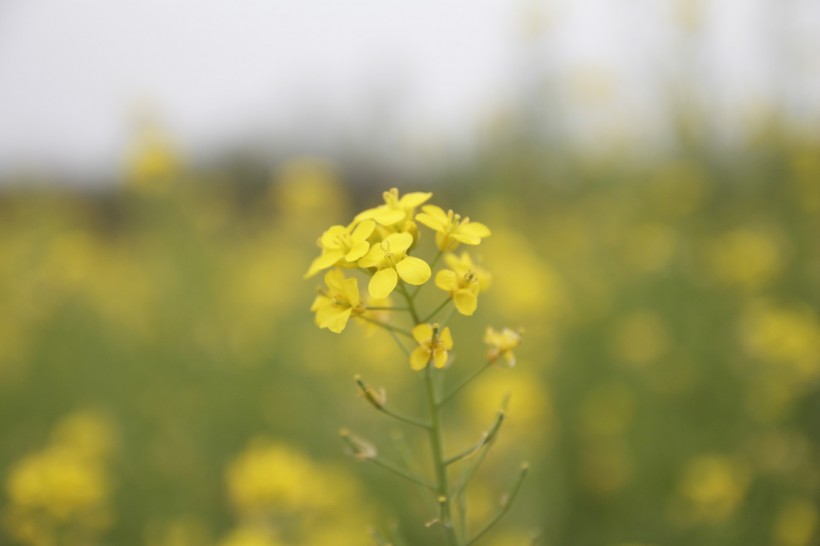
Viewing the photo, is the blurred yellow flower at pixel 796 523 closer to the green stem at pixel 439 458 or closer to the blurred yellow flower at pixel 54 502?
the green stem at pixel 439 458

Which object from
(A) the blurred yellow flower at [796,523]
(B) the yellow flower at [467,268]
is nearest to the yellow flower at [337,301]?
(B) the yellow flower at [467,268]

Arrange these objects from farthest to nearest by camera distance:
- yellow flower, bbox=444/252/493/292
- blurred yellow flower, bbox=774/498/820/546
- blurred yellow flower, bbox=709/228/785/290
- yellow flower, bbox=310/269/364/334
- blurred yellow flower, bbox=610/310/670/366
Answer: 1. blurred yellow flower, bbox=709/228/785/290
2. blurred yellow flower, bbox=610/310/670/366
3. blurred yellow flower, bbox=774/498/820/546
4. yellow flower, bbox=444/252/493/292
5. yellow flower, bbox=310/269/364/334

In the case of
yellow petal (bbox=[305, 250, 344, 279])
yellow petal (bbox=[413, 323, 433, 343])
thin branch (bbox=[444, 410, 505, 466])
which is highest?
yellow petal (bbox=[305, 250, 344, 279])

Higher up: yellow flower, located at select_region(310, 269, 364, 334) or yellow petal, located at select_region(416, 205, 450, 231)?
yellow petal, located at select_region(416, 205, 450, 231)

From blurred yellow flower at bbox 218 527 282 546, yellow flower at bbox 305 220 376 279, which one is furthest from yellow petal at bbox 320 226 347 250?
blurred yellow flower at bbox 218 527 282 546

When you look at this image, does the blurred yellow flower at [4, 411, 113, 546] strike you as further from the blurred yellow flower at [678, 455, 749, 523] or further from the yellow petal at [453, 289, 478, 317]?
the blurred yellow flower at [678, 455, 749, 523]

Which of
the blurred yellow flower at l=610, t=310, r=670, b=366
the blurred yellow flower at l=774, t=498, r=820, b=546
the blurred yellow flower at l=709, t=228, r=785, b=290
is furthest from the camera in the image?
the blurred yellow flower at l=709, t=228, r=785, b=290

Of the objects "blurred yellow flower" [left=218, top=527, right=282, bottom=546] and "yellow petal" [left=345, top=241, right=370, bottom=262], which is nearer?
"yellow petal" [left=345, top=241, right=370, bottom=262]
